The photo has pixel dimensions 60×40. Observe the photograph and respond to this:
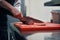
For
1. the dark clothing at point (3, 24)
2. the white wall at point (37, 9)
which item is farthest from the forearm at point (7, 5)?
the white wall at point (37, 9)

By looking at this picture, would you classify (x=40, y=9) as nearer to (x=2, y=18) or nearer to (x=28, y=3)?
(x=28, y=3)

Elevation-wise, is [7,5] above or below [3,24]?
above

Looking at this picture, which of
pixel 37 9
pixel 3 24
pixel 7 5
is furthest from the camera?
pixel 37 9

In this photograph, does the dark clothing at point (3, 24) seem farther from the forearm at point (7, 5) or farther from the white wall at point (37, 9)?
the white wall at point (37, 9)

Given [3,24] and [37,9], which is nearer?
[3,24]

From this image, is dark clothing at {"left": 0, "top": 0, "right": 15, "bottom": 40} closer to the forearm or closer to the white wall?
the forearm

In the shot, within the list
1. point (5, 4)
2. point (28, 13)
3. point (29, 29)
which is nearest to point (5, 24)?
point (5, 4)

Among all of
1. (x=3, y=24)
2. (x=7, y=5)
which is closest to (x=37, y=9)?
(x=3, y=24)

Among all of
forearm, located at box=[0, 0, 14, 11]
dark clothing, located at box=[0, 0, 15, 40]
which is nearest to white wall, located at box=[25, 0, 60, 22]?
dark clothing, located at box=[0, 0, 15, 40]

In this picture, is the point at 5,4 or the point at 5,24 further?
the point at 5,24

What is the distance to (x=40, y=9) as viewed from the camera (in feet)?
8.78

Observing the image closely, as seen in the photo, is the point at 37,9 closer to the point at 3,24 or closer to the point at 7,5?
the point at 3,24

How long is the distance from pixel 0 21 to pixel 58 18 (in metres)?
0.54

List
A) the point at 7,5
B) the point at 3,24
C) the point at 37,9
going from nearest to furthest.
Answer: the point at 7,5 → the point at 3,24 → the point at 37,9
